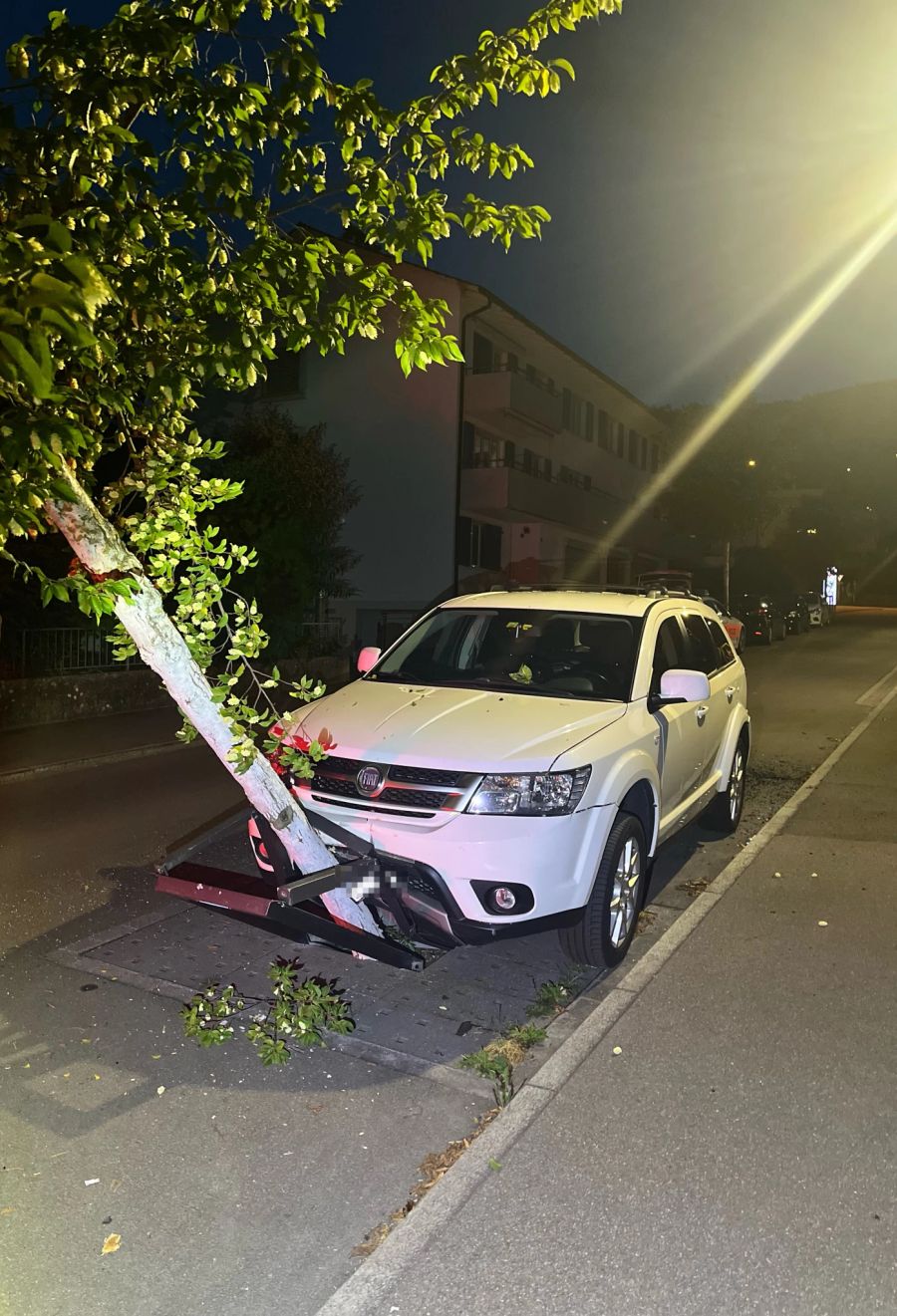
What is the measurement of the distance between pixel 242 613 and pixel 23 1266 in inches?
95.9

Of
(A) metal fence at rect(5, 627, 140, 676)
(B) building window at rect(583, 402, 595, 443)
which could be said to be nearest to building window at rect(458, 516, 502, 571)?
(B) building window at rect(583, 402, 595, 443)

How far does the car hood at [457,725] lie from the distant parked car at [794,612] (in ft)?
99.5

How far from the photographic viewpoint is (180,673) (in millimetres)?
4355

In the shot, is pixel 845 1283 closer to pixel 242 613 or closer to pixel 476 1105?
pixel 476 1105

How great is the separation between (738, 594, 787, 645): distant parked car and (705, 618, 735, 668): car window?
76.3ft

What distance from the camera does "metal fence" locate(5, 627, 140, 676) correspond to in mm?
13422

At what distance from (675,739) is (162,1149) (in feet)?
11.6

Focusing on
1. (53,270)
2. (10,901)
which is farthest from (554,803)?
(10,901)

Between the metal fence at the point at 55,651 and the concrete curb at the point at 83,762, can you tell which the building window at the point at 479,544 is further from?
the concrete curb at the point at 83,762

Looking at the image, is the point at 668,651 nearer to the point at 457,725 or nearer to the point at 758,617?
the point at 457,725

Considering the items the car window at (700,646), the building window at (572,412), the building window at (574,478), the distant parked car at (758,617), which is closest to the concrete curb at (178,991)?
the car window at (700,646)

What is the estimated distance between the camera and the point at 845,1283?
2.82 meters

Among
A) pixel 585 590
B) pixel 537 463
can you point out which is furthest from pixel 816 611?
pixel 585 590

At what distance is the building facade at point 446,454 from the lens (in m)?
26.7
